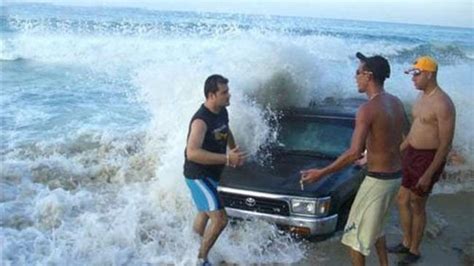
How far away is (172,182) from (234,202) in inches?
75.1

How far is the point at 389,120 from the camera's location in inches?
177

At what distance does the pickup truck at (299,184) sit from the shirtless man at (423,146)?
2.24 ft

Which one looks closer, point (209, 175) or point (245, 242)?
point (209, 175)

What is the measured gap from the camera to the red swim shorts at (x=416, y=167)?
5523 millimetres

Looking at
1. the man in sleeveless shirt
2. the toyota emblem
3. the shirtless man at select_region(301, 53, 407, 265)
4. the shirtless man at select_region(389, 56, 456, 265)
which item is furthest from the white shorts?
the toyota emblem

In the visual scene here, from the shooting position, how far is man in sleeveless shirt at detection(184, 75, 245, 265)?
4.86m

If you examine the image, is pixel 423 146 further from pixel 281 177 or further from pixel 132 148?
pixel 132 148

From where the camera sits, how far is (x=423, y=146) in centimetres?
552

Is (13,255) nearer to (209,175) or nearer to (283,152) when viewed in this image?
(209,175)

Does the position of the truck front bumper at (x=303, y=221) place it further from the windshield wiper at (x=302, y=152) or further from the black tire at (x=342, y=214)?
the windshield wiper at (x=302, y=152)

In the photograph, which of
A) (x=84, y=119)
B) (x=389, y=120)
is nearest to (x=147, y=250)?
(x=389, y=120)

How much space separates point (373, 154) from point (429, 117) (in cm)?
113

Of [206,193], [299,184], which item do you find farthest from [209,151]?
[299,184]

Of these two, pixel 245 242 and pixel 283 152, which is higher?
pixel 283 152
